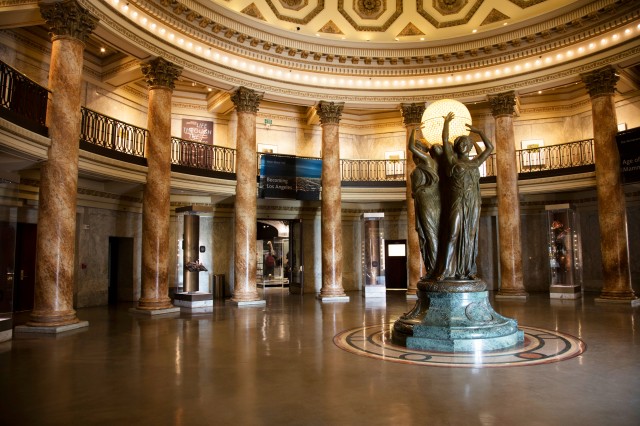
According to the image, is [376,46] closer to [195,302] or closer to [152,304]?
[195,302]

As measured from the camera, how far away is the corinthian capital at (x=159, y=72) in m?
11.6

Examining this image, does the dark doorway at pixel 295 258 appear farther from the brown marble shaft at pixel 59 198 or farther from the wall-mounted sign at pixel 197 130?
the brown marble shaft at pixel 59 198

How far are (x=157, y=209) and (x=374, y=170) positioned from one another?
9.59 meters

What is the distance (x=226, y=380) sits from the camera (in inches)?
202

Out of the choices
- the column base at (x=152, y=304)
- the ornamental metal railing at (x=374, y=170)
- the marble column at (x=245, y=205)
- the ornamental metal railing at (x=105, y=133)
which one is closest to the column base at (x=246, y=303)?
the marble column at (x=245, y=205)

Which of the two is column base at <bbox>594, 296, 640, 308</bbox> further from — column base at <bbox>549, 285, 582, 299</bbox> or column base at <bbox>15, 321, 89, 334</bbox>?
column base at <bbox>15, 321, 89, 334</bbox>

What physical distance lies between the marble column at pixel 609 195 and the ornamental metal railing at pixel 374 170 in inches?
281

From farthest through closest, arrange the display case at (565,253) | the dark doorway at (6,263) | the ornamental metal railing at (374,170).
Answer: the ornamental metal railing at (374,170) < the display case at (565,253) < the dark doorway at (6,263)

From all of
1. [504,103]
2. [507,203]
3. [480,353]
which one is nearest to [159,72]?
[480,353]

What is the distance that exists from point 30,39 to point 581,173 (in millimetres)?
15471

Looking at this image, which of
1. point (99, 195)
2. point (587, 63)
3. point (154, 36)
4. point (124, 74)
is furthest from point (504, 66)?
point (99, 195)

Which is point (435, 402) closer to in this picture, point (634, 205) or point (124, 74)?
point (124, 74)

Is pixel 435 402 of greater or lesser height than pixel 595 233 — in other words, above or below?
below

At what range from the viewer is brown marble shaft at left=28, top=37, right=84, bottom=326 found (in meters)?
8.52
